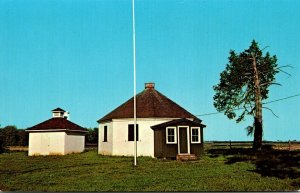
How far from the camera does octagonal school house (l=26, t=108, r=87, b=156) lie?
3844 centimetres

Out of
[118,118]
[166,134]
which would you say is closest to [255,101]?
[166,134]

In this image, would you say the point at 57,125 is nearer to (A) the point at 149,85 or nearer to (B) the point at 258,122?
(A) the point at 149,85

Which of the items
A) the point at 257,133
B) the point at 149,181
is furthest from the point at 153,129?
the point at 149,181

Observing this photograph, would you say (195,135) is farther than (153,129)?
No

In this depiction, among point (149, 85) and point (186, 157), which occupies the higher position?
point (149, 85)

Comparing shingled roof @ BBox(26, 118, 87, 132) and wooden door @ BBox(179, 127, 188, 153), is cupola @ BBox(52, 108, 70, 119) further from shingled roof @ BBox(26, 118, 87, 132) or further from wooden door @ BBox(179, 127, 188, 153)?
wooden door @ BBox(179, 127, 188, 153)

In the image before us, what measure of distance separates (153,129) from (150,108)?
2.55 meters

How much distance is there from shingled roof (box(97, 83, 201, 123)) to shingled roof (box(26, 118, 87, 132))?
4.22 m

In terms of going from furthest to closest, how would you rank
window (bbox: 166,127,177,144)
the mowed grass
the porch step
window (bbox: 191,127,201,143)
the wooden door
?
1. window (bbox: 191,127,201,143)
2. window (bbox: 166,127,177,144)
3. the wooden door
4. the porch step
5. the mowed grass

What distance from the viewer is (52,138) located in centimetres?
3869

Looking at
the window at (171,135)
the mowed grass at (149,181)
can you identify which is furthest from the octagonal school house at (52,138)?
the mowed grass at (149,181)

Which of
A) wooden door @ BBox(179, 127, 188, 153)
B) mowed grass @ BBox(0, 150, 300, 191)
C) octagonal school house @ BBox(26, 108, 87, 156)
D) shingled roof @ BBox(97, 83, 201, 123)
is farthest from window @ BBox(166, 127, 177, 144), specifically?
octagonal school house @ BBox(26, 108, 87, 156)

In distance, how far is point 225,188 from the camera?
15117 mm

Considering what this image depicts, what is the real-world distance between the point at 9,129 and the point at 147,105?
38.0m
